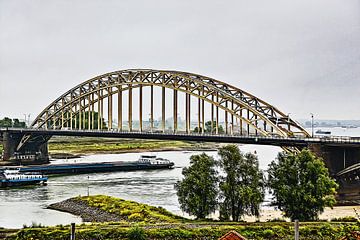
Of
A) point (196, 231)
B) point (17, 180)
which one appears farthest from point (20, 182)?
point (196, 231)

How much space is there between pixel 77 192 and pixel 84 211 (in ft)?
37.5

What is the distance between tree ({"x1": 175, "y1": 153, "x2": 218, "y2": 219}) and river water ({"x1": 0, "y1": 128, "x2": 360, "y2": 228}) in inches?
201

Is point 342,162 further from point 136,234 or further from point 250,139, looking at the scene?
point 136,234

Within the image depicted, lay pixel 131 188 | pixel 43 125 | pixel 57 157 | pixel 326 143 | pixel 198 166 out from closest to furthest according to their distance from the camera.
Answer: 1. pixel 198 166
2. pixel 326 143
3. pixel 131 188
4. pixel 43 125
5. pixel 57 157

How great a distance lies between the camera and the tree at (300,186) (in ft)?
105

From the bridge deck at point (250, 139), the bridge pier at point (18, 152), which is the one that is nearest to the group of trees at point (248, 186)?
the bridge deck at point (250, 139)

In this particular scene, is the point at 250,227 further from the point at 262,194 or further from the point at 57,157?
the point at 57,157

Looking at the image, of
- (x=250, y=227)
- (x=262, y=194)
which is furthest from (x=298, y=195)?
(x=250, y=227)

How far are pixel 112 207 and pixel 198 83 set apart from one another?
88.2 ft

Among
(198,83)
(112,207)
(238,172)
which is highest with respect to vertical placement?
(198,83)

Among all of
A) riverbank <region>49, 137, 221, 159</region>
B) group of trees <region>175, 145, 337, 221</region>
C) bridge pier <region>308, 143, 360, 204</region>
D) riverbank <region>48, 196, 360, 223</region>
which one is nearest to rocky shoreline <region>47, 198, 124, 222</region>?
riverbank <region>48, 196, 360, 223</region>

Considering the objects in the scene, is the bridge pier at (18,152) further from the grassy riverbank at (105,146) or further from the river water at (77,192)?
the river water at (77,192)

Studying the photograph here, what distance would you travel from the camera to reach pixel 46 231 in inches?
1078

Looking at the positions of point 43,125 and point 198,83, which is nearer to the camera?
point 198,83
